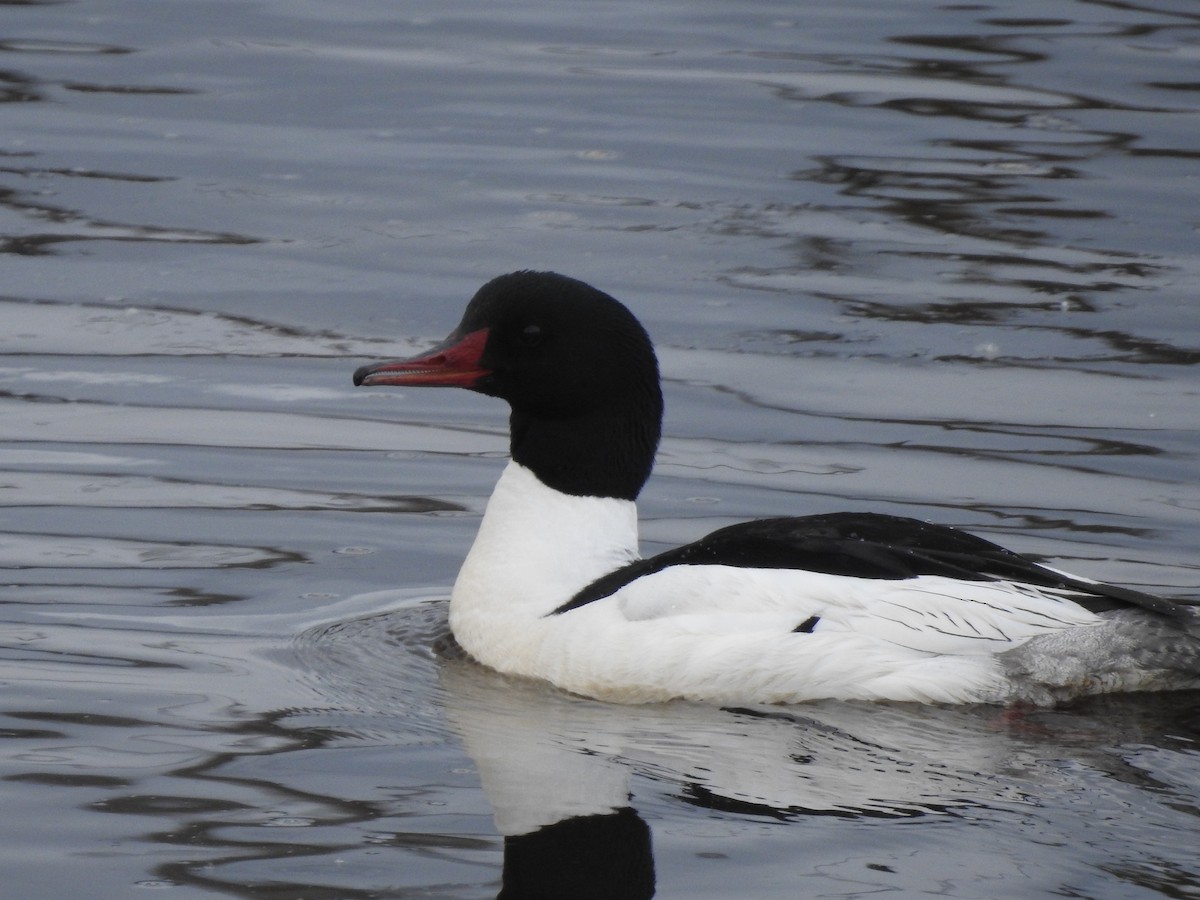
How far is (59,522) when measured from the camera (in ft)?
25.0

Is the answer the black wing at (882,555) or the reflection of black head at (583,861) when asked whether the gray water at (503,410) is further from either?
the black wing at (882,555)

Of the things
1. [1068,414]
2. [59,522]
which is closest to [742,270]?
[1068,414]

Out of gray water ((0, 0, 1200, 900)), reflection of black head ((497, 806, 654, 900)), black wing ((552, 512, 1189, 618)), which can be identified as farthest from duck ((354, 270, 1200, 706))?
reflection of black head ((497, 806, 654, 900))

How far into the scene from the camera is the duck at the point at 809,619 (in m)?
6.00

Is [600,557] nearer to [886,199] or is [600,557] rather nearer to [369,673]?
[369,673]

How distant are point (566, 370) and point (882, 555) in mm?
1202

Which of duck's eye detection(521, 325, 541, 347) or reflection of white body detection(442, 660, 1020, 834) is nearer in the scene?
reflection of white body detection(442, 660, 1020, 834)

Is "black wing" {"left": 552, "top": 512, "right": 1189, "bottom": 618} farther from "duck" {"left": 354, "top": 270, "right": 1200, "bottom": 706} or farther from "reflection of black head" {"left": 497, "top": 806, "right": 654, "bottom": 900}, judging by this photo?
"reflection of black head" {"left": 497, "top": 806, "right": 654, "bottom": 900}

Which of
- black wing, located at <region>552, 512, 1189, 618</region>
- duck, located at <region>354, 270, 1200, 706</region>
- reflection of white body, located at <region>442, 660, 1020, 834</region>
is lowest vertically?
reflection of white body, located at <region>442, 660, 1020, 834</region>

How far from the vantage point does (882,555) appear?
241 inches

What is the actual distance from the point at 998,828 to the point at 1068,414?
14.3 ft

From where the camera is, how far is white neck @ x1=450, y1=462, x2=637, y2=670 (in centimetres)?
648

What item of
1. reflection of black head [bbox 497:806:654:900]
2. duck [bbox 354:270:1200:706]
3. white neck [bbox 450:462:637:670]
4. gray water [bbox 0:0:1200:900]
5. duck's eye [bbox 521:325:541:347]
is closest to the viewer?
reflection of black head [bbox 497:806:654:900]

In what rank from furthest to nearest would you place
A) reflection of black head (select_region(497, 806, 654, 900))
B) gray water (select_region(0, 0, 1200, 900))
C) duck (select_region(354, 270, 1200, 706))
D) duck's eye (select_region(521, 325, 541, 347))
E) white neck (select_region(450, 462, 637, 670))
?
duck's eye (select_region(521, 325, 541, 347))
white neck (select_region(450, 462, 637, 670))
duck (select_region(354, 270, 1200, 706))
gray water (select_region(0, 0, 1200, 900))
reflection of black head (select_region(497, 806, 654, 900))
